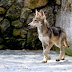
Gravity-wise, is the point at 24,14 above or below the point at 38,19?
above

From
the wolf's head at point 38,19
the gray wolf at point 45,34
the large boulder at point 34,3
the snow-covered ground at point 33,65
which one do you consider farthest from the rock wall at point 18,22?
the wolf's head at point 38,19

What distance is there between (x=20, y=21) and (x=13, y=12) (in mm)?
532

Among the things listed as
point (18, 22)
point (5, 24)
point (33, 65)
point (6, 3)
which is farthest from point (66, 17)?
point (33, 65)

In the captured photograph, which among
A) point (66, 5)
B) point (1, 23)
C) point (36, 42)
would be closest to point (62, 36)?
point (66, 5)

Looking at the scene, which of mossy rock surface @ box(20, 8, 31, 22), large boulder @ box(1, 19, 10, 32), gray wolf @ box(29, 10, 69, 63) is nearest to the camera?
gray wolf @ box(29, 10, 69, 63)

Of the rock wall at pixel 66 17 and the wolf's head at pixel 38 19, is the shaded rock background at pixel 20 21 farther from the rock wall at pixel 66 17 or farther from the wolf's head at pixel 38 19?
the wolf's head at pixel 38 19

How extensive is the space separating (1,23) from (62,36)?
156 inches

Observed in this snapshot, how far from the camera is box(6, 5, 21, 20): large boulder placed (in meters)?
9.87

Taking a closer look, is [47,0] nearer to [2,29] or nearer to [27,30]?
[27,30]

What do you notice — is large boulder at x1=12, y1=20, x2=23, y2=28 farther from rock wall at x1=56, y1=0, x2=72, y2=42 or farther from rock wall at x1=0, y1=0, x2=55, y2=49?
rock wall at x1=56, y1=0, x2=72, y2=42

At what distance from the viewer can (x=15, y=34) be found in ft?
32.5

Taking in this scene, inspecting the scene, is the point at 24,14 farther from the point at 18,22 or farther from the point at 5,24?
the point at 5,24

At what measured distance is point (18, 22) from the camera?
988 centimetres

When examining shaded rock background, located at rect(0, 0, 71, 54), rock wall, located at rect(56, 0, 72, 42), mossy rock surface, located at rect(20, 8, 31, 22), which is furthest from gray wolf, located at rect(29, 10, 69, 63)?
mossy rock surface, located at rect(20, 8, 31, 22)
